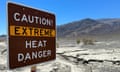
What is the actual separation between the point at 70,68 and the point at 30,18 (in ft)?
25.5

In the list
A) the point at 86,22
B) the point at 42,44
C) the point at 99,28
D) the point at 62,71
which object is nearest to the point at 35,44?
the point at 42,44

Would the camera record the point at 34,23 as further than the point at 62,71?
No

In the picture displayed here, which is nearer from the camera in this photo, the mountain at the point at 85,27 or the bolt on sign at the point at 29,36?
the bolt on sign at the point at 29,36

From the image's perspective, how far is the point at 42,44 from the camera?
14.1 ft

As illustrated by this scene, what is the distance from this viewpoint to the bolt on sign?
11.9 ft

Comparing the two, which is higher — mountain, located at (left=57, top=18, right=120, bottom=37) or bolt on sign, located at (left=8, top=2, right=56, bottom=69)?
mountain, located at (left=57, top=18, right=120, bottom=37)

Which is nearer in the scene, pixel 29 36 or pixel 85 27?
pixel 29 36

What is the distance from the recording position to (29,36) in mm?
3943

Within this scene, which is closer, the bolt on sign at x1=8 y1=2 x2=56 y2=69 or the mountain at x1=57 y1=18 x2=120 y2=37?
the bolt on sign at x1=8 y1=2 x2=56 y2=69

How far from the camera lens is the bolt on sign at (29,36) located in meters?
3.63

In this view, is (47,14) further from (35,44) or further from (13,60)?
(13,60)

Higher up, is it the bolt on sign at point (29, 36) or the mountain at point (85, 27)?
the mountain at point (85, 27)

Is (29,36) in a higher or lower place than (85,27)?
lower

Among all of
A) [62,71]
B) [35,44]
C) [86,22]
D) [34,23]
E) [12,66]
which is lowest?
[62,71]
